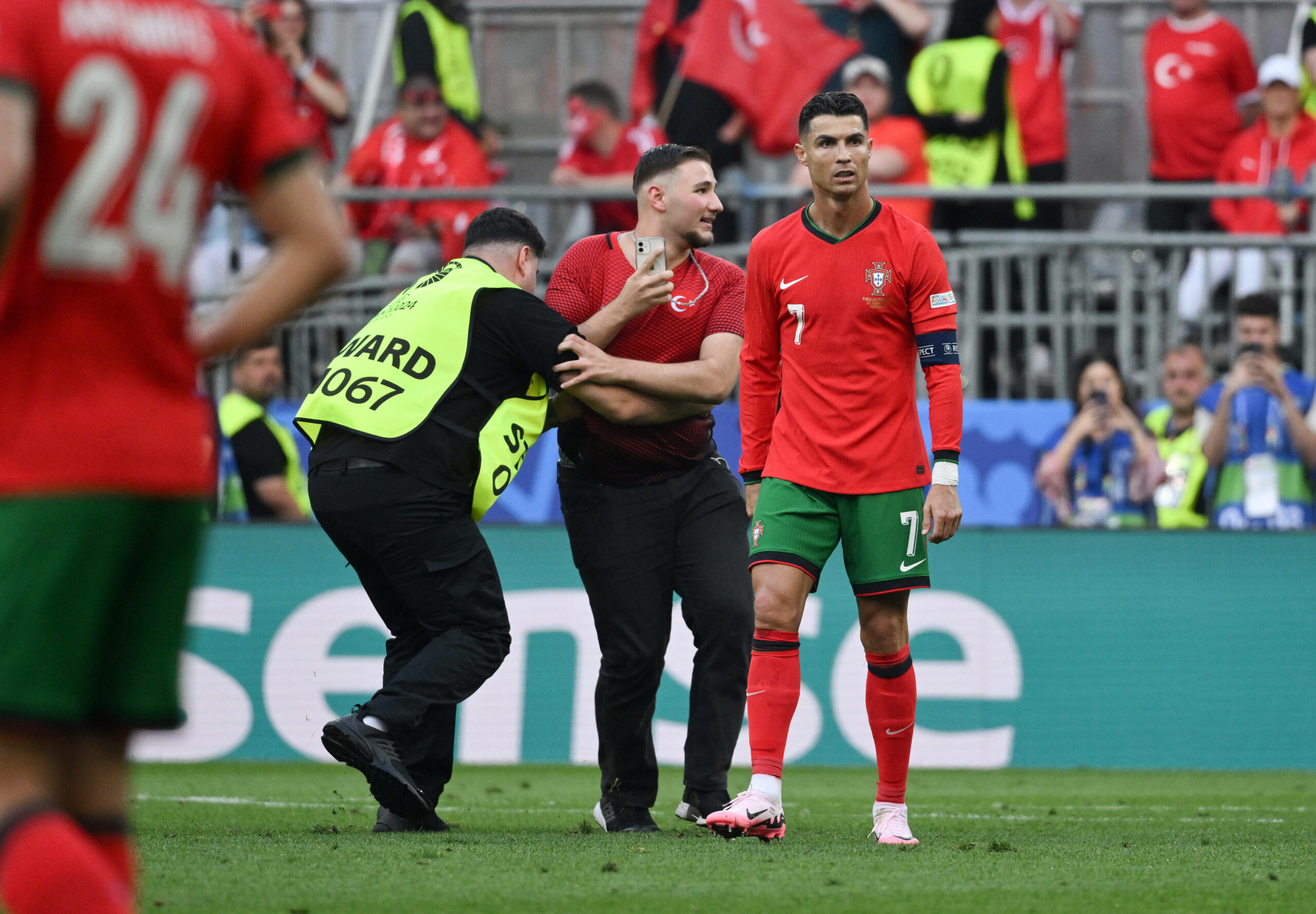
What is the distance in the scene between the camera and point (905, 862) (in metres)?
5.34

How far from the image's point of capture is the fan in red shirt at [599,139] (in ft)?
39.4

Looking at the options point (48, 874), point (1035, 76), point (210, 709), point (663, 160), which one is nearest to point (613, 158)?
point (1035, 76)

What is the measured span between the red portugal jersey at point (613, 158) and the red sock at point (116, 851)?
348 inches

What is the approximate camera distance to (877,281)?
237 inches

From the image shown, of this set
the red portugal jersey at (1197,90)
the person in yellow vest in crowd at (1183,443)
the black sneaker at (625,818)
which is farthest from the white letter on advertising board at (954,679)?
the red portugal jersey at (1197,90)

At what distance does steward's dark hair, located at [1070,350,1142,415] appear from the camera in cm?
1021

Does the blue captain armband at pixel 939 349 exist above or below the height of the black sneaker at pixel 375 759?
above

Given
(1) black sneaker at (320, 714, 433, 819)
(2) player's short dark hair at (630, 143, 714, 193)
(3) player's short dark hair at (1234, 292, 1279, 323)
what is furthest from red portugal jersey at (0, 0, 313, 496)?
(3) player's short dark hair at (1234, 292, 1279, 323)

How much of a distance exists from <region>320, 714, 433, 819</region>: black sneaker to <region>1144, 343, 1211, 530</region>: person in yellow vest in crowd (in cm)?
588

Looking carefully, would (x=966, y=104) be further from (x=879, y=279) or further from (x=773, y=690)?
(x=773, y=690)

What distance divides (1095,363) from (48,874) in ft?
27.6

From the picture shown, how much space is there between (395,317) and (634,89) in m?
6.46

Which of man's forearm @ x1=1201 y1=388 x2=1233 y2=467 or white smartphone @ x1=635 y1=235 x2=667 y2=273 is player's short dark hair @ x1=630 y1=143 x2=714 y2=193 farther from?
man's forearm @ x1=1201 y1=388 x2=1233 y2=467

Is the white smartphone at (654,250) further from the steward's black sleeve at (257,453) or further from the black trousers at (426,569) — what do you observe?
the steward's black sleeve at (257,453)
